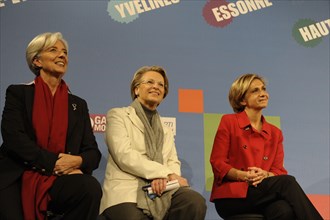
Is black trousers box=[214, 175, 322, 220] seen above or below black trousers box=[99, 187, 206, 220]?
below

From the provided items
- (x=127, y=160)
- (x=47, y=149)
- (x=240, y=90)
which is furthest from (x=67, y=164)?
(x=240, y=90)

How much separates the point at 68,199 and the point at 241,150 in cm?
109

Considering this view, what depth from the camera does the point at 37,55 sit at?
2.69m

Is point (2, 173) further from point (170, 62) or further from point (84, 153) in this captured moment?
point (170, 62)

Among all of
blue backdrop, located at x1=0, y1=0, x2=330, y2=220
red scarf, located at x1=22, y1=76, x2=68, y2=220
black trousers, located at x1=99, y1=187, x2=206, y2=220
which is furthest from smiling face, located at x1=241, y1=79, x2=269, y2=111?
red scarf, located at x1=22, y1=76, x2=68, y2=220

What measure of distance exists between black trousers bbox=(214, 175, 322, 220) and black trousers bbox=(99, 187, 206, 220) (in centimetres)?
32

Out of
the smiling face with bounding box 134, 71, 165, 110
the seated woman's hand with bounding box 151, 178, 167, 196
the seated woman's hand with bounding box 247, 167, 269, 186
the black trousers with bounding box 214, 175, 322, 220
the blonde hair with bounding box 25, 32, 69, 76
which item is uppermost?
the blonde hair with bounding box 25, 32, 69, 76

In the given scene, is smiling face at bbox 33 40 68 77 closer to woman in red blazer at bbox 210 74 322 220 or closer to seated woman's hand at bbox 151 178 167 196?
seated woman's hand at bbox 151 178 167 196

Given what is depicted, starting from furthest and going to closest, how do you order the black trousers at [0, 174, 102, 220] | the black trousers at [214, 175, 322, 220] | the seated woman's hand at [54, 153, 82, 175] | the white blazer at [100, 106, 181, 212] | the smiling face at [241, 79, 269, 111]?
the smiling face at [241, 79, 269, 111], the white blazer at [100, 106, 181, 212], the black trousers at [214, 175, 322, 220], the seated woman's hand at [54, 153, 82, 175], the black trousers at [0, 174, 102, 220]

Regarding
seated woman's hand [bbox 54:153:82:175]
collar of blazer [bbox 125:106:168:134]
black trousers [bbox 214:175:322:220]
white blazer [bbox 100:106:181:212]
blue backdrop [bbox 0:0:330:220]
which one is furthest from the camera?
blue backdrop [bbox 0:0:330:220]

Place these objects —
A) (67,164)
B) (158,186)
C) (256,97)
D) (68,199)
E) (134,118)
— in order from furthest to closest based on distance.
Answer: (256,97)
(134,118)
(158,186)
(67,164)
(68,199)

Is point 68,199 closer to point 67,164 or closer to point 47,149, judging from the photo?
point 67,164

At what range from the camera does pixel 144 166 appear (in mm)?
2613

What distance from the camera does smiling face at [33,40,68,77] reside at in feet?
8.73
